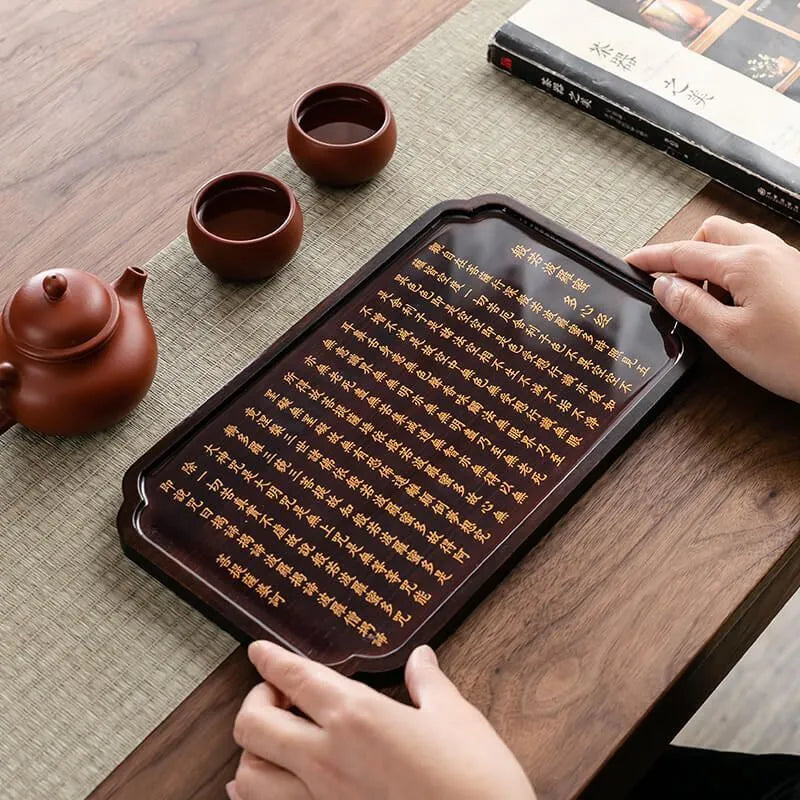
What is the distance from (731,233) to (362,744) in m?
0.59

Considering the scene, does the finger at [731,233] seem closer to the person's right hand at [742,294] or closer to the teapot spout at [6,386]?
the person's right hand at [742,294]

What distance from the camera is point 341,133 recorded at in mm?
1166

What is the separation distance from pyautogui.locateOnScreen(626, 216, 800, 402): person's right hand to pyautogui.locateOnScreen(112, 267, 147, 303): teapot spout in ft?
1.49

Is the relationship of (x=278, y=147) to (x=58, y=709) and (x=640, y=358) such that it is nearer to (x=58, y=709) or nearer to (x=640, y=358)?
(x=640, y=358)

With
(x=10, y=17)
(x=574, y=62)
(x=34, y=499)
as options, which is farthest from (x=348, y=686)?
(x=10, y=17)

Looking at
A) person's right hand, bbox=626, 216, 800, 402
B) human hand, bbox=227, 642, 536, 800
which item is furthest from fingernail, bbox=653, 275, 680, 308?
human hand, bbox=227, 642, 536, 800

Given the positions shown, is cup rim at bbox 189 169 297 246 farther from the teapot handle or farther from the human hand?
the human hand

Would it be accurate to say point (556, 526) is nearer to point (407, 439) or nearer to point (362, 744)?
point (407, 439)

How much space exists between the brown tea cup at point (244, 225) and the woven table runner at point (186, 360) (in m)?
0.04

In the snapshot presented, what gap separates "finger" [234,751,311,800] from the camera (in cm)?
78

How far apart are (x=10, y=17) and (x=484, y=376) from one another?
2.49 feet

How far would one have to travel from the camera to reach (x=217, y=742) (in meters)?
0.84

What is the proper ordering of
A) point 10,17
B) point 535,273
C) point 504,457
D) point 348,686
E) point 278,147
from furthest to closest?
point 10,17
point 278,147
point 535,273
point 504,457
point 348,686

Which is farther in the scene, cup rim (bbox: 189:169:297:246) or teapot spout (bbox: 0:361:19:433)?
cup rim (bbox: 189:169:297:246)
